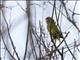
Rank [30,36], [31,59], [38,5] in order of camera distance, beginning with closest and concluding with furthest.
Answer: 1. [30,36]
2. [31,59]
3. [38,5]

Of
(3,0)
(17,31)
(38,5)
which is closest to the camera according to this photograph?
(3,0)

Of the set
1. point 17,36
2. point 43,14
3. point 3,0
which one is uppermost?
point 3,0

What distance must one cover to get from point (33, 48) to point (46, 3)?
45 cm

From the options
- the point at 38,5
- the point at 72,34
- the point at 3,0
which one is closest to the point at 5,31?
the point at 3,0

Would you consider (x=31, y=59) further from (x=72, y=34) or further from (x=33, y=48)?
(x=72, y=34)

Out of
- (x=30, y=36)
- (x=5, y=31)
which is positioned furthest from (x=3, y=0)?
(x=30, y=36)

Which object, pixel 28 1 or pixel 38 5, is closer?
pixel 28 1

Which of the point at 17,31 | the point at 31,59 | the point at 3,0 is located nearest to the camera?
the point at 31,59

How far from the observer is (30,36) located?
979 mm

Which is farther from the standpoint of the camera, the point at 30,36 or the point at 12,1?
the point at 12,1

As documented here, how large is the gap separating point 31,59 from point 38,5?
1.25ft

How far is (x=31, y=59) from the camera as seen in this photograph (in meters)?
1.14

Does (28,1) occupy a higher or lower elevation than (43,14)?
higher

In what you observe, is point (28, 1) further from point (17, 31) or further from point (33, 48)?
point (17, 31)
